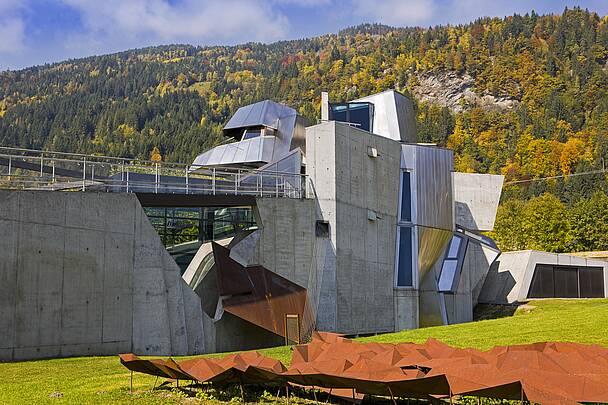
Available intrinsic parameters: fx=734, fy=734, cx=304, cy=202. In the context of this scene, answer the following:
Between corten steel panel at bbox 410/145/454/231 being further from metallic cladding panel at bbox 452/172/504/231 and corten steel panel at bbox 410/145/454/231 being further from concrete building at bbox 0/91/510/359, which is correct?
metallic cladding panel at bbox 452/172/504/231

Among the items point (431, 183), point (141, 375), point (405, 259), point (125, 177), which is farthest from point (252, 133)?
point (141, 375)

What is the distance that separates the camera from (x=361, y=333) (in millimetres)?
31719

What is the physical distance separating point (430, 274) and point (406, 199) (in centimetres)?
419

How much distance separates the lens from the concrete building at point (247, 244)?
22109 millimetres

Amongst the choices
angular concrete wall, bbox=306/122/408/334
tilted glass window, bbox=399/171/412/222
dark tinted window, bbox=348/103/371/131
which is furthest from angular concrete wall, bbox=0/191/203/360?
dark tinted window, bbox=348/103/371/131

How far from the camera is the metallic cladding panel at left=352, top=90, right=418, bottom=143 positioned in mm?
38344

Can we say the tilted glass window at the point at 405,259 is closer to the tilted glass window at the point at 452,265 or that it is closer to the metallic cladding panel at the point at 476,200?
the tilted glass window at the point at 452,265

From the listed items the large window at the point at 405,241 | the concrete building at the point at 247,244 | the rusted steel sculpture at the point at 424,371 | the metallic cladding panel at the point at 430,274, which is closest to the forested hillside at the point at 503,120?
the metallic cladding panel at the point at 430,274

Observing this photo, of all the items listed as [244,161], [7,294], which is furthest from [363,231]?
[7,294]

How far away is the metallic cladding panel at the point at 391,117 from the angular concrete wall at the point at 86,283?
16709 mm

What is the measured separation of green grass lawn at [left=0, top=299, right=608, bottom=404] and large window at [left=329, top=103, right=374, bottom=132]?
13.8 m

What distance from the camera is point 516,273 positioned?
45906 mm

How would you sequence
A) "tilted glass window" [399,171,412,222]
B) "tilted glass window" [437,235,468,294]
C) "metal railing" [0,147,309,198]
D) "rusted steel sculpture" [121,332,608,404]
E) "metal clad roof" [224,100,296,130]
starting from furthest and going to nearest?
"metal clad roof" [224,100,296,130] < "tilted glass window" [437,235,468,294] < "tilted glass window" [399,171,412,222] < "metal railing" [0,147,309,198] < "rusted steel sculpture" [121,332,608,404]

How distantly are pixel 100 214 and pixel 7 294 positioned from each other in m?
3.72
